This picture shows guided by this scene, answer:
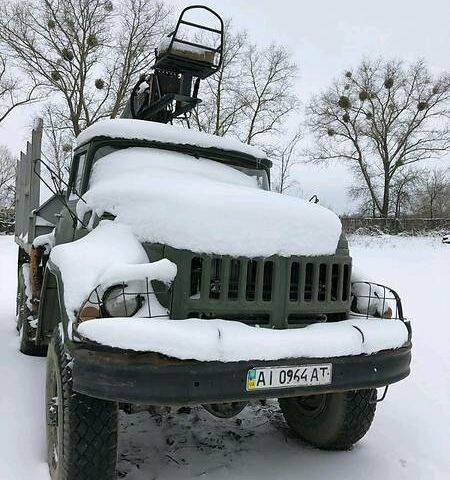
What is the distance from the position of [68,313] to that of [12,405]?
187 cm

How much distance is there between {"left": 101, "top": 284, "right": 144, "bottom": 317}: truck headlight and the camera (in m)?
2.61

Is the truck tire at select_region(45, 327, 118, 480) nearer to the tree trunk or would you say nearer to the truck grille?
the truck grille

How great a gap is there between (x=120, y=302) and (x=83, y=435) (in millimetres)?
696

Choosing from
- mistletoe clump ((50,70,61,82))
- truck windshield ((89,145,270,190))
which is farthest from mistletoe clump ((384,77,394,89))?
truck windshield ((89,145,270,190))

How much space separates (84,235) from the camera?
3.60 m

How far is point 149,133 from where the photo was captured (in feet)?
13.8

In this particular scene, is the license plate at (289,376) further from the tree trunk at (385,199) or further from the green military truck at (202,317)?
the tree trunk at (385,199)

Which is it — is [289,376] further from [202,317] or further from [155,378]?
[155,378]

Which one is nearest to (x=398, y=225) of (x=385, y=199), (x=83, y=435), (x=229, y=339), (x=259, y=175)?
(x=385, y=199)

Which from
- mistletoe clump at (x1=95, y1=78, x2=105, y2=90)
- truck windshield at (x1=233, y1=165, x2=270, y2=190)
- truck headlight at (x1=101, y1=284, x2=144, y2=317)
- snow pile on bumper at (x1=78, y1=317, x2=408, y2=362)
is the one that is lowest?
snow pile on bumper at (x1=78, y1=317, x2=408, y2=362)

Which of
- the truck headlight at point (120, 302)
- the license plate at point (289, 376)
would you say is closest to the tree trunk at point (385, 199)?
the license plate at point (289, 376)

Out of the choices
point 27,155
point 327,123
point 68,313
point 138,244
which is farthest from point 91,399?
point 327,123

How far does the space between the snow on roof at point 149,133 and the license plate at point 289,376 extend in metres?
2.27

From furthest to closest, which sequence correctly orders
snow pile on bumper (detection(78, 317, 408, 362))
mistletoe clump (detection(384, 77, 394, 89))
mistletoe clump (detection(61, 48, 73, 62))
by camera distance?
mistletoe clump (detection(384, 77, 394, 89)) < mistletoe clump (detection(61, 48, 73, 62)) < snow pile on bumper (detection(78, 317, 408, 362))
